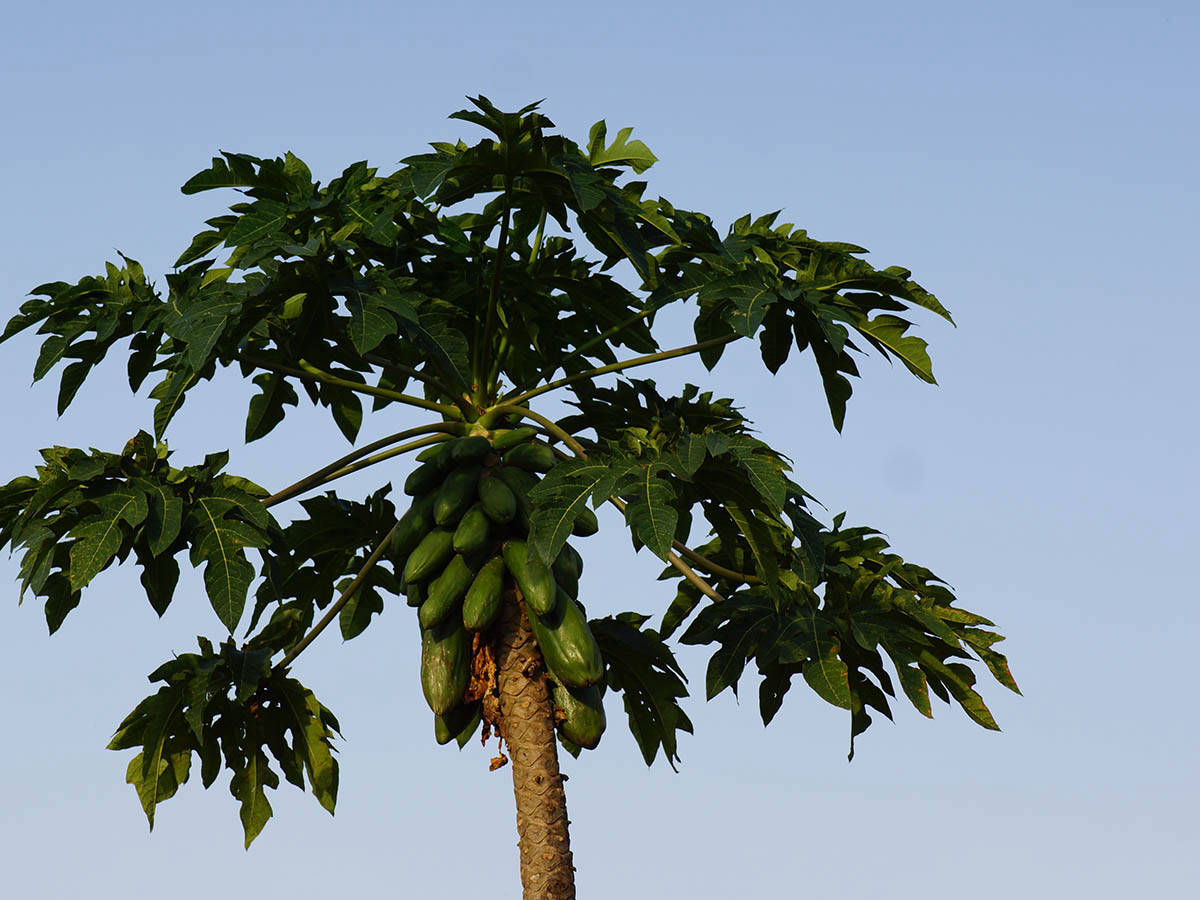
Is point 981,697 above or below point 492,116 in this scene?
below

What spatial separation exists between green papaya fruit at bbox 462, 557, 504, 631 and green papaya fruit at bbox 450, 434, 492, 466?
474mm

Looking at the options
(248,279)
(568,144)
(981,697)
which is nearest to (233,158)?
(248,279)

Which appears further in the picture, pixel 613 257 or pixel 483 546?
pixel 613 257

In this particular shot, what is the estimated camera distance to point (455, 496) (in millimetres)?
6215

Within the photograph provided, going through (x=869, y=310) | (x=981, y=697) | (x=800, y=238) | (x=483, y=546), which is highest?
(x=800, y=238)

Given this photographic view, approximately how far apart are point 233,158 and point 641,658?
2855 mm

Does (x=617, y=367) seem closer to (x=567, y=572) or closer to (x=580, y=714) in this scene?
(x=567, y=572)

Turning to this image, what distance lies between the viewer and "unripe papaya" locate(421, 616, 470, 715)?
6.15 m

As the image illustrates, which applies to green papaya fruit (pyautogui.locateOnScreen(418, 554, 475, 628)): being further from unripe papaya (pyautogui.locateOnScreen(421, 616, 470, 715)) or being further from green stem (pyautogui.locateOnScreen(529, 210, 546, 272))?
green stem (pyautogui.locateOnScreen(529, 210, 546, 272))

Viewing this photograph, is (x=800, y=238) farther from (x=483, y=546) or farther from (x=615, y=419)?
(x=483, y=546)

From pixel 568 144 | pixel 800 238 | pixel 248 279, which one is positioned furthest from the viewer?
pixel 800 238

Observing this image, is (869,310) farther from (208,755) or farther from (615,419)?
(208,755)

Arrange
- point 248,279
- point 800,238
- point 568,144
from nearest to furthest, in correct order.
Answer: point 248,279, point 568,144, point 800,238

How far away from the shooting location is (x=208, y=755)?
7.03 m
